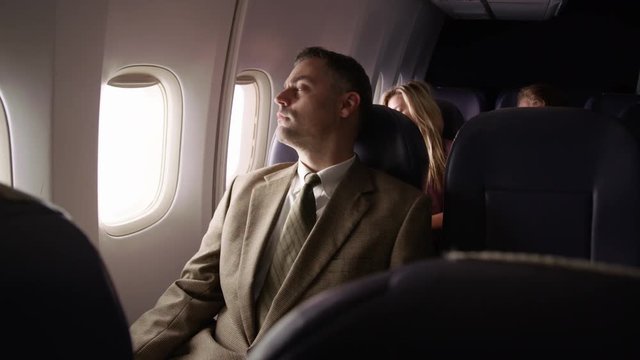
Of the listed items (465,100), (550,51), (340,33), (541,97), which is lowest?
(541,97)

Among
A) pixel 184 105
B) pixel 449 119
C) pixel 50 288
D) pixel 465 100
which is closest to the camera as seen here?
pixel 50 288

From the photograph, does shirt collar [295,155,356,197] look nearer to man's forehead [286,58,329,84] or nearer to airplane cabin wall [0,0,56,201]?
man's forehead [286,58,329,84]

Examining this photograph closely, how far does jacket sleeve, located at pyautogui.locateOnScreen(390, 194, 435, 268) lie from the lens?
83.0 inches

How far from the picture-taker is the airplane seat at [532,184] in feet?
7.66

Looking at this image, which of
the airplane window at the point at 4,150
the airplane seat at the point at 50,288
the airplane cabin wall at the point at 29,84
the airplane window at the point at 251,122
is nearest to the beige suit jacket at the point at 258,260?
the airplane cabin wall at the point at 29,84

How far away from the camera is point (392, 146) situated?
249 centimetres

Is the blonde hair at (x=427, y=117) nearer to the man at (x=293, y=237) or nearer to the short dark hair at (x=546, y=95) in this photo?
the short dark hair at (x=546, y=95)

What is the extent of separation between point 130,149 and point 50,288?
2.95 meters

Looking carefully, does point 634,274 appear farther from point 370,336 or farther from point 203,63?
point 203,63

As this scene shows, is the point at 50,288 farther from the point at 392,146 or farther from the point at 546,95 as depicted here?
the point at 546,95

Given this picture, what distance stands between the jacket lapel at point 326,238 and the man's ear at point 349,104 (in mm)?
225

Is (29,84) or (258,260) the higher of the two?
(29,84)

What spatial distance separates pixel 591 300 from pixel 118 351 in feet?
1.84

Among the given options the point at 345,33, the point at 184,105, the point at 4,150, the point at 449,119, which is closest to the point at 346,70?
the point at 4,150
